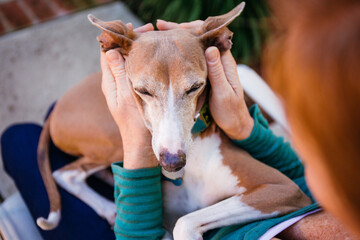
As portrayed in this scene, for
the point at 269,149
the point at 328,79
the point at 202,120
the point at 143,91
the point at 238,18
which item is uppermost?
the point at 328,79

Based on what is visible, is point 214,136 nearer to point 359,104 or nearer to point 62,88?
point 359,104

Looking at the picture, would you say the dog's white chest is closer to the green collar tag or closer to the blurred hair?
the green collar tag

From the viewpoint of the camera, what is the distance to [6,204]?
2051 millimetres

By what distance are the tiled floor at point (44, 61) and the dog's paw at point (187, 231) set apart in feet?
7.37

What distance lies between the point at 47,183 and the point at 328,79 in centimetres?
171

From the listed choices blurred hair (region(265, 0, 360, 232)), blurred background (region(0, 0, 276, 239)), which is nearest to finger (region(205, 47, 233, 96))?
blurred hair (region(265, 0, 360, 232))

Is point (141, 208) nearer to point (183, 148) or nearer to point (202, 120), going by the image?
point (183, 148)

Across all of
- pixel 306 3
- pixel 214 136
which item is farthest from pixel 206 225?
pixel 306 3

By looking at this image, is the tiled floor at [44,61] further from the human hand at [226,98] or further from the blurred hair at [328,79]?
the blurred hair at [328,79]

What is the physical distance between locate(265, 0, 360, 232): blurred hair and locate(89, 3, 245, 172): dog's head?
2.26 feet

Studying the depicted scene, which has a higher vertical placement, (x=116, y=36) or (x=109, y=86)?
(x=116, y=36)

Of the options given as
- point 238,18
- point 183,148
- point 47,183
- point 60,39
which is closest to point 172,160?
point 183,148

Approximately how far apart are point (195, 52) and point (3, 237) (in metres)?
1.43

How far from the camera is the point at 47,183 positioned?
1.97m
